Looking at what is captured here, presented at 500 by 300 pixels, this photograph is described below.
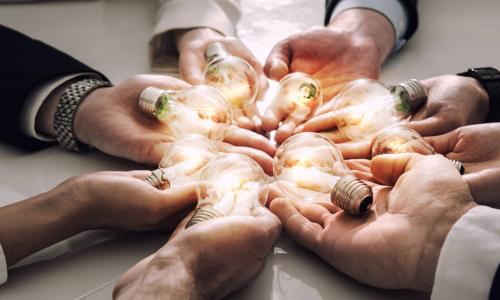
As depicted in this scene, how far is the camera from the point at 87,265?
63 cm

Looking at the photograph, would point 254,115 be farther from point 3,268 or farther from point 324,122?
point 3,268

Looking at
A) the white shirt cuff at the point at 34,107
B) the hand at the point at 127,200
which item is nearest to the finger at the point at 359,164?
the hand at the point at 127,200

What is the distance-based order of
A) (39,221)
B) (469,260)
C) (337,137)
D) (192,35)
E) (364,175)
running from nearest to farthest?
1. (469,260)
2. (39,221)
3. (364,175)
4. (337,137)
5. (192,35)

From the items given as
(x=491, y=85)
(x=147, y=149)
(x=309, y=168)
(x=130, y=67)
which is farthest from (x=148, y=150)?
(x=491, y=85)

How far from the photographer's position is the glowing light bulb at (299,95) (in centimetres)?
81

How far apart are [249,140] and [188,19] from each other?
396 mm

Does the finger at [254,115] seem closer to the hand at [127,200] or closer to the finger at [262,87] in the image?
the finger at [262,87]

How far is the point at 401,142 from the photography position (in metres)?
0.67

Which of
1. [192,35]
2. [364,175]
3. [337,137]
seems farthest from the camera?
[192,35]

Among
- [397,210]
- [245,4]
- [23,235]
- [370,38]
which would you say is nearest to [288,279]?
[397,210]

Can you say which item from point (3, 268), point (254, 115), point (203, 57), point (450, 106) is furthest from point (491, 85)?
point (3, 268)

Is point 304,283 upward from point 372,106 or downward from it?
downward

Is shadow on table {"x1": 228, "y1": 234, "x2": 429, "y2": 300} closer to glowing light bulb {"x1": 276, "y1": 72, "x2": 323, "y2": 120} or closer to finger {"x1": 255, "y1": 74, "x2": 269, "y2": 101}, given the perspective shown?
glowing light bulb {"x1": 276, "y1": 72, "x2": 323, "y2": 120}

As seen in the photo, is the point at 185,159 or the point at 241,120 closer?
the point at 185,159
